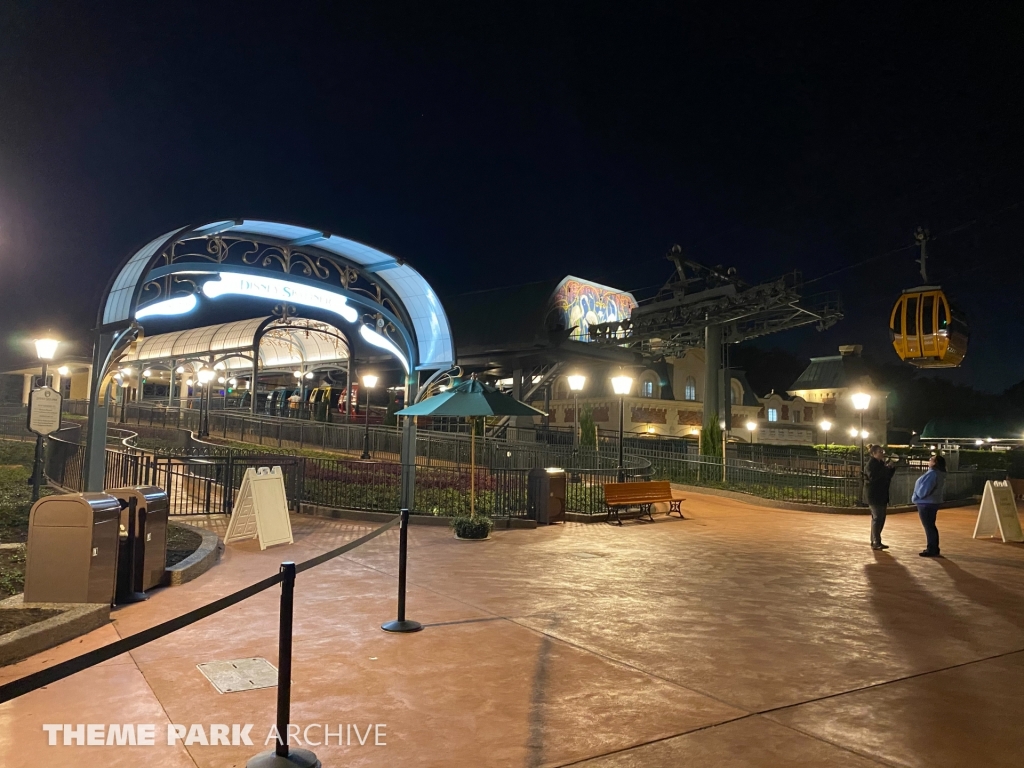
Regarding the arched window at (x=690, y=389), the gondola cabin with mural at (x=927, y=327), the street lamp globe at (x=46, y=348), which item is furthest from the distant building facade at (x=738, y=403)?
the street lamp globe at (x=46, y=348)

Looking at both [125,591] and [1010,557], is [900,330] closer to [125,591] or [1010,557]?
[1010,557]

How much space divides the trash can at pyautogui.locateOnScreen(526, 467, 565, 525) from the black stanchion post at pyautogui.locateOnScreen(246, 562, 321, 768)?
10.1 meters

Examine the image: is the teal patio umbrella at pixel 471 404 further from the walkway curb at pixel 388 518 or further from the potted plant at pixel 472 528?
the walkway curb at pixel 388 518

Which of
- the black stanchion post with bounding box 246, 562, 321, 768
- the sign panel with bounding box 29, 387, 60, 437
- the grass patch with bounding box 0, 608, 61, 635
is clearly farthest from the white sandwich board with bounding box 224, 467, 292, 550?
the black stanchion post with bounding box 246, 562, 321, 768

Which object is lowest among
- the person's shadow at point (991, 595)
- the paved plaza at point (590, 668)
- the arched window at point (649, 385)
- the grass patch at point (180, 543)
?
the person's shadow at point (991, 595)

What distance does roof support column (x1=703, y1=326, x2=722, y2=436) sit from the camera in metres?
29.9

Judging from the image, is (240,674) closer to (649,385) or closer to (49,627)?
(49,627)

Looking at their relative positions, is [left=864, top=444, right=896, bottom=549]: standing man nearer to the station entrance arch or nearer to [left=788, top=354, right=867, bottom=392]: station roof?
the station entrance arch

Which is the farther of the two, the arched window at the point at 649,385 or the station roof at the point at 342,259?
the arched window at the point at 649,385

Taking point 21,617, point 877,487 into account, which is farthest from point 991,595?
point 21,617

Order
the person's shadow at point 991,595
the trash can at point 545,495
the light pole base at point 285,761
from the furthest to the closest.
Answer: the trash can at point 545,495 → the person's shadow at point 991,595 → the light pole base at point 285,761

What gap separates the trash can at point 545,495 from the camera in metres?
13.6

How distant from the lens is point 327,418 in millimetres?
28078

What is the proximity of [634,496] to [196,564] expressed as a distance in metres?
9.06
